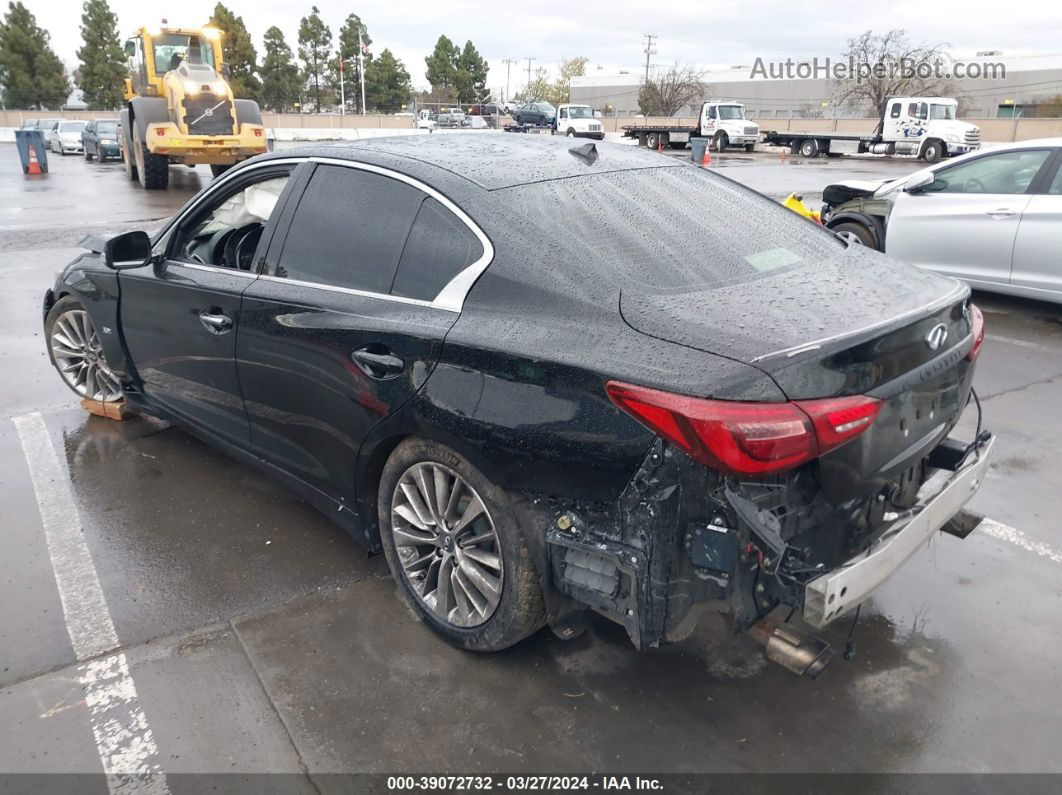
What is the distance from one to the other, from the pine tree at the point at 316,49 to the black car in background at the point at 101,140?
154ft

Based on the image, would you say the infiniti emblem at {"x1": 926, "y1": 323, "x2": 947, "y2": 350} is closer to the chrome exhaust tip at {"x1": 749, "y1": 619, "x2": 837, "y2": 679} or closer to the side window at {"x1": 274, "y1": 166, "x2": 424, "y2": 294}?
the chrome exhaust tip at {"x1": 749, "y1": 619, "x2": 837, "y2": 679}

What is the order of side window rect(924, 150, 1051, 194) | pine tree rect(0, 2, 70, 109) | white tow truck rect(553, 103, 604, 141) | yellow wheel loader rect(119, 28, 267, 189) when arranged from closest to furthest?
side window rect(924, 150, 1051, 194), yellow wheel loader rect(119, 28, 267, 189), white tow truck rect(553, 103, 604, 141), pine tree rect(0, 2, 70, 109)

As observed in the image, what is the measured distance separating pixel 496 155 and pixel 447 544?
1.53 meters

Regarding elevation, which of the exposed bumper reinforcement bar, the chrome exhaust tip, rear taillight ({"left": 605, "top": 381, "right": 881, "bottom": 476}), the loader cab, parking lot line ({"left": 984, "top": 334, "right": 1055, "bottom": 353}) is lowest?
parking lot line ({"left": 984, "top": 334, "right": 1055, "bottom": 353})

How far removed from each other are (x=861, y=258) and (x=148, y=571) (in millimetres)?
3234

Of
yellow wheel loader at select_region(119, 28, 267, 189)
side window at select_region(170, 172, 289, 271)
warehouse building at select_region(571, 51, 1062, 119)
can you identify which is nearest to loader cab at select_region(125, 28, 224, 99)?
yellow wheel loader at select_region(119, 28, 267, 189)

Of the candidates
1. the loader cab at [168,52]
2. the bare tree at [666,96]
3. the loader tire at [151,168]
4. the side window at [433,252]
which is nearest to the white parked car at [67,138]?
the loader cab at [168,52]

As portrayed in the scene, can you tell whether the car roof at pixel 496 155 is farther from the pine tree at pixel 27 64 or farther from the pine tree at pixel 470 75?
the pine tree at pixel 470 75

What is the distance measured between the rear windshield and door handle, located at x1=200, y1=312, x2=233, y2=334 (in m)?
1.52

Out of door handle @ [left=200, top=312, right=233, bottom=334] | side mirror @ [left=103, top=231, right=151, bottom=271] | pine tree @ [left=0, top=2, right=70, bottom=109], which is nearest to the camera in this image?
door handle @ [left=200, top=312, right=233, bottom=334]

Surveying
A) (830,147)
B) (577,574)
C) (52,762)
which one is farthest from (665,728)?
(830,147)

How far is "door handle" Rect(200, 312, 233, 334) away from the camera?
364 cm

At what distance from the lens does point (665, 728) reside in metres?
2.64

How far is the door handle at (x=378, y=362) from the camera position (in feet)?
9.40
